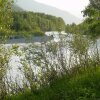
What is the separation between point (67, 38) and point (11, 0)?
244cm

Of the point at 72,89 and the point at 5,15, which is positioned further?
the point at 5,15

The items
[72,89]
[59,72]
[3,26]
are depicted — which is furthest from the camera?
[59,72]

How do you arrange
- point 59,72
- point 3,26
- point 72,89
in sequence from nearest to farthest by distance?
point 72,89
point 3,26
point 59,72

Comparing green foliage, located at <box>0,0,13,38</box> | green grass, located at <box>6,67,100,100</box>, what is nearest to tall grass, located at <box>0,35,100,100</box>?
green grass, located at <box>6,67,100,100</box>

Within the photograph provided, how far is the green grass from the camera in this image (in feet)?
26.9

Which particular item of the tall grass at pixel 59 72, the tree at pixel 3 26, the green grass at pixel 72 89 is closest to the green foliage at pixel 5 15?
the tree at pixel 3 26

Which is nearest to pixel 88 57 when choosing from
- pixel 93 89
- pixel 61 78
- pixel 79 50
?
pixel 79 50

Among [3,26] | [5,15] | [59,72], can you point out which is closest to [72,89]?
[59,72]

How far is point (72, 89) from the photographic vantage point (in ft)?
28.1

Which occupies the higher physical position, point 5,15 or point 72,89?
point 5,15

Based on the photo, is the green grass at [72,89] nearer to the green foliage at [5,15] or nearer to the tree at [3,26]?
the tree at [3,26]

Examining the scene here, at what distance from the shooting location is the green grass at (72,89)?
8.21m

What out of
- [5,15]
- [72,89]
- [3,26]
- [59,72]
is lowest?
[72,89]

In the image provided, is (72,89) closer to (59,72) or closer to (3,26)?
(59,72)
